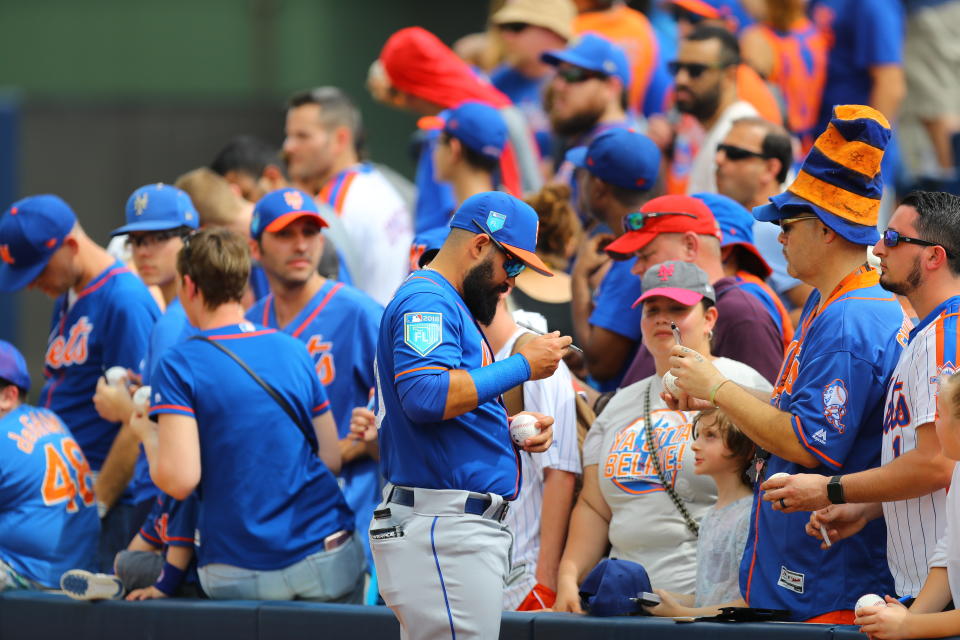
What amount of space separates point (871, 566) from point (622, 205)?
2572mm

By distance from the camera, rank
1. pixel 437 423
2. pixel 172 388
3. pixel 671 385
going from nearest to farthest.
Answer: pixel 437 423, pixel 671 385, pixel 172 388

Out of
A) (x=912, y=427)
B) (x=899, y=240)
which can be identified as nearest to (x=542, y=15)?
(x=899, y=240)

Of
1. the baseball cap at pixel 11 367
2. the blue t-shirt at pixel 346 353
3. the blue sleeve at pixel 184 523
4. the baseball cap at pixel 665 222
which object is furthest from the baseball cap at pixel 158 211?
the baseball cap at pixel 665 222

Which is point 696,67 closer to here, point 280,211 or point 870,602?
point 280,211

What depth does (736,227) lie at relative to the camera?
20.9ft

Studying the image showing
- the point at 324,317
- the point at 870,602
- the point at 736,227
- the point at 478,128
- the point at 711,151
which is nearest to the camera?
the point at 870,602

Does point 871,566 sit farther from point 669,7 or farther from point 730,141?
point 669,7

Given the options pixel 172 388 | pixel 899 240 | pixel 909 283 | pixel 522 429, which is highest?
pixel 899 240

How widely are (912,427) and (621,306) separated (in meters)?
2.04

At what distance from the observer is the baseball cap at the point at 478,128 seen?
7738mm

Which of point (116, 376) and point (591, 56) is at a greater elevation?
point (591, 56)

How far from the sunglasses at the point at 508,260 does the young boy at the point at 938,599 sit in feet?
4.62

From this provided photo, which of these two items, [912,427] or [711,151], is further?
[711,151]

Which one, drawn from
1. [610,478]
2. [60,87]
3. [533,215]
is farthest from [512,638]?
[60,87]
